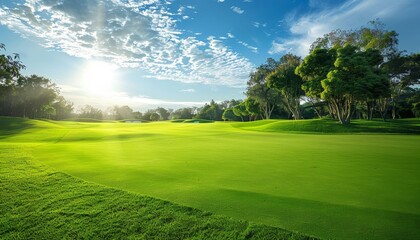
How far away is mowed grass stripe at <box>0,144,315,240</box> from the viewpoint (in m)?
4.17

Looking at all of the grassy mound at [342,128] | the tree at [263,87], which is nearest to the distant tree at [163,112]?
the tree at [263,87]

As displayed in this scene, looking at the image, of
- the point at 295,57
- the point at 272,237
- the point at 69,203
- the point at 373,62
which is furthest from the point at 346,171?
the point at 295,57

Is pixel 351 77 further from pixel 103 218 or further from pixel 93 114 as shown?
pixel 93 114

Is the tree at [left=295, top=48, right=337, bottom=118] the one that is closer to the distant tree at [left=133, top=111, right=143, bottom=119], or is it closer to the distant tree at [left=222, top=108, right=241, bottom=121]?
the distant tree at [left=222, top=108, right=241, bottom=121]

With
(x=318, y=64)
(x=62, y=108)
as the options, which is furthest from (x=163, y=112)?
(x=318, y=64)

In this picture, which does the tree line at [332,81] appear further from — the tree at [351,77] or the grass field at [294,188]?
the grass field at [294,188]

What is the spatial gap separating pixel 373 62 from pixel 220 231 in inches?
1681

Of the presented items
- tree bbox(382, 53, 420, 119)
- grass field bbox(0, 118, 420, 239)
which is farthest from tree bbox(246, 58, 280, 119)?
grass field bbox(0, 118, 420, 239)

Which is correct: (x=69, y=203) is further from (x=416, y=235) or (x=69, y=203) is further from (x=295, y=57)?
(x=295, y=57)

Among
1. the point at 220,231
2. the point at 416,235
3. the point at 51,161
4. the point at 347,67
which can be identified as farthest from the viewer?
the point at 347,67

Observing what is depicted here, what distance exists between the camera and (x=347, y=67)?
34.5 meters

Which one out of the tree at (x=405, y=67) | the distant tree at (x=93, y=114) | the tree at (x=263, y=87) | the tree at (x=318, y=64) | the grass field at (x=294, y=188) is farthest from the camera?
the distant tree at (x=93, y=114)

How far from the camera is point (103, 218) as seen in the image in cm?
479

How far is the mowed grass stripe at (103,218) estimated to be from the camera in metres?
4.17
